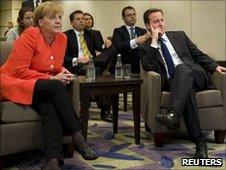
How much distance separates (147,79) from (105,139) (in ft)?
2.29

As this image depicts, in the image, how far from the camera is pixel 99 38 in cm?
483

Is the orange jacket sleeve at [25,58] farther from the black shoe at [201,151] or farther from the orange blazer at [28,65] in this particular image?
the black shoe at [201,151]

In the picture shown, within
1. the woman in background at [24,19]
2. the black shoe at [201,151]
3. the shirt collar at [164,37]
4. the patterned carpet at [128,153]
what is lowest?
the patterned carpet at [128,153]

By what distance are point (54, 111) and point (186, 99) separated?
1071mm

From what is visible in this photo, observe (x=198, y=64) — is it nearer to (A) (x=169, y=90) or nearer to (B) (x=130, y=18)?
(A) (x=169, y=90)

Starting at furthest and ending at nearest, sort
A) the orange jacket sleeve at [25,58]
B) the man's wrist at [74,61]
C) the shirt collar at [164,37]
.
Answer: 1. the man's wrist at [74,61]
2. the shirt collar at [164,37]
3. the orange jacket sleeve at [25,58]

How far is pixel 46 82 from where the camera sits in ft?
8.15

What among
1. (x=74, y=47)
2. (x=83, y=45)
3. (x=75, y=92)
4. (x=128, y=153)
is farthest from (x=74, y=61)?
(x=128, y=153)

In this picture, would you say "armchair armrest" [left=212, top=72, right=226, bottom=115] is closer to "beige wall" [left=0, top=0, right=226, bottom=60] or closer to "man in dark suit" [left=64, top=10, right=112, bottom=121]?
"man in dark suit" [left=64, top=10, right=112, bottom=121]

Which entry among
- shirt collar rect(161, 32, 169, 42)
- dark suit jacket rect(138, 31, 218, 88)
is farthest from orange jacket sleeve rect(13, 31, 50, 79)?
shirt collar rect(161, 32, 169, 42)

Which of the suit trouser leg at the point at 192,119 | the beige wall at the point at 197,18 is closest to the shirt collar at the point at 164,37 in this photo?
the suit trouser leg at the point at 192,119

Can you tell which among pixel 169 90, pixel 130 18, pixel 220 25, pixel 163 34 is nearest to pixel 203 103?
pixel 169 90

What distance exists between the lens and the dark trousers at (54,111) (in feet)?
7.86

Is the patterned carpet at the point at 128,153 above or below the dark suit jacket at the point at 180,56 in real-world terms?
below
